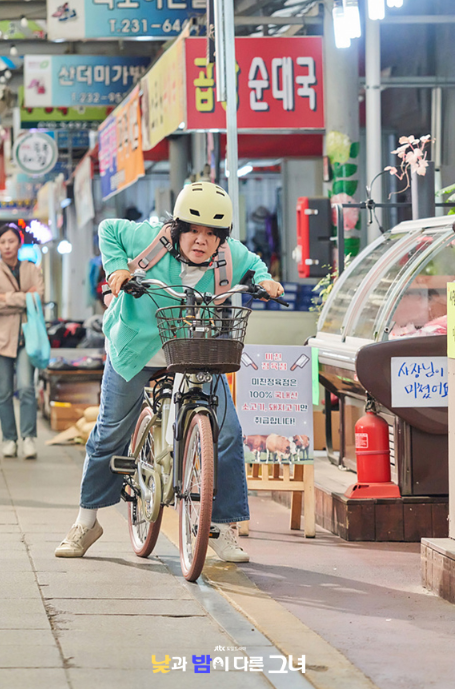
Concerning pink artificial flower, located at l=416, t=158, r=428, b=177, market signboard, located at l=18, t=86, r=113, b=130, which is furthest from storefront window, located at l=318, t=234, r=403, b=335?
market signboard, located at l=18, t=86, r=113, b=130

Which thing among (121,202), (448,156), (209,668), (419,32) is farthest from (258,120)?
(121,202)

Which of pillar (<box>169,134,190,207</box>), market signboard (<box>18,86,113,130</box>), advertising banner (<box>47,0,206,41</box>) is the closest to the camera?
advertising banner (<box>47,0,206,41</box>)

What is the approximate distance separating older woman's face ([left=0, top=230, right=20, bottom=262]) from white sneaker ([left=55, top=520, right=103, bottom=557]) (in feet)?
15.2

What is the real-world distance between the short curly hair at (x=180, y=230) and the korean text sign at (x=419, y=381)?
152cm

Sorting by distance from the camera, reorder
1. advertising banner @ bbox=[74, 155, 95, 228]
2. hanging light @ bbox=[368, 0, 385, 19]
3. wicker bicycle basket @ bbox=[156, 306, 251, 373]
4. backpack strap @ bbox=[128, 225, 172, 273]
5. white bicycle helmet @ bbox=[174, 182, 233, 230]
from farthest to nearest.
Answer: advertising banner @ bbox=[74, 155, 95, 228] → hanging light @ bbox=[368, 0, 385, 19] → backpack strap @ bbox=[128, 225, 172, 273] → white bicycle helmet @ bbox=[174, 182, 233, 230] → wicker bicycle basket @ bbox=[156, 306, 251, 373]

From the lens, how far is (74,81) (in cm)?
1584

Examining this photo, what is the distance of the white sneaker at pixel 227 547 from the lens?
5.44 metres

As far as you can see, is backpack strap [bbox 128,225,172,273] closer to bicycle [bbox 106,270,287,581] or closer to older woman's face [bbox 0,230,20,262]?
bicycle [bbox 106,270,287,581]

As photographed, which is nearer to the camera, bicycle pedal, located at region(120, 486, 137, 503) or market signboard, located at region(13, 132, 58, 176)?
bicycle pedal, located at region(120, 486, 137, 503)

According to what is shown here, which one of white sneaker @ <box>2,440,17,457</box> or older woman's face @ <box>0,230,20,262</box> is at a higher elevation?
older woman's face @ <box>0,230,20,262</box>

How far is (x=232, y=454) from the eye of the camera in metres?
5.20

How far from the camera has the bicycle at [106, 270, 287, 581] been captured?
4.65 metres

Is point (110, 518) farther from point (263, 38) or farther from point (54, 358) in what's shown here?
point (54, 358)

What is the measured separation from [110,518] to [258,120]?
16.0 feet
